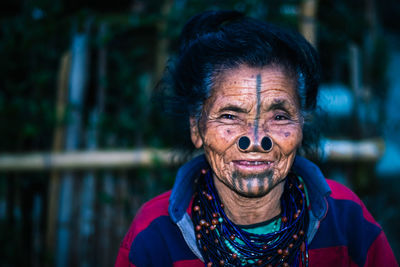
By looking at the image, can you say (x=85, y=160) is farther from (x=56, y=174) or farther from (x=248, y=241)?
(x=248, y=241)

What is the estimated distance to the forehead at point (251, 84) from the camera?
4.53 ft

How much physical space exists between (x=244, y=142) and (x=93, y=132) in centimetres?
198

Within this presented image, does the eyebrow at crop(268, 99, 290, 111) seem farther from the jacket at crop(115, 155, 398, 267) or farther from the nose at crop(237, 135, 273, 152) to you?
the jacket at crop(115, 155, 398, 267)

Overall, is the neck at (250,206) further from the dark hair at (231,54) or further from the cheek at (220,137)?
the dark hair at (231,54)

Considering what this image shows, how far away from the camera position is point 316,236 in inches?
57.7

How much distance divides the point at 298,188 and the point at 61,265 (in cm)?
240

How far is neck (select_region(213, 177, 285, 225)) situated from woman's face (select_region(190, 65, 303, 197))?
0.48ft

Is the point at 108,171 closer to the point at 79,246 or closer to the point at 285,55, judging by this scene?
the point at 79,246

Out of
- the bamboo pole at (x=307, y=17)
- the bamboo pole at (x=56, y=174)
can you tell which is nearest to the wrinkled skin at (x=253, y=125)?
the bamboo pole at (x=307, y=17)

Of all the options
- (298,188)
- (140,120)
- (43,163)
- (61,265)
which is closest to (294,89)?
(298,188)

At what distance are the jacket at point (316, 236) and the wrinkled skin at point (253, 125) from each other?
25 cm

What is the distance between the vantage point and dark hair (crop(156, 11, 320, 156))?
1387 mm

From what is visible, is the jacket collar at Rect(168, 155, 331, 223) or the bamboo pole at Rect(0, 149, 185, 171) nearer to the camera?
the jacket collar at Rect(168, 155, 331, 223)

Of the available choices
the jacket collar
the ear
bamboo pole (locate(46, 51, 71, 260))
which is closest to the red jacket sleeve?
the jacket collar
